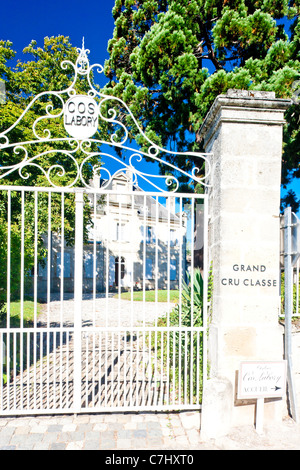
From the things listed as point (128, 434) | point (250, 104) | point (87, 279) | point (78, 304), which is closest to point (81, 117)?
point (250, 104)

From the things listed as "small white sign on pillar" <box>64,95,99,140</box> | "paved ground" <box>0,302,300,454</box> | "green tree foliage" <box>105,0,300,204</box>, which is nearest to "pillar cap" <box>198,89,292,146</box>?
"small white sign on pillar" <box>64,95,99,140</box>

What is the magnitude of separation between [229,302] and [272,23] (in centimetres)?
894

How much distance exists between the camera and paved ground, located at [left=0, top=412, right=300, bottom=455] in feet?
9.66

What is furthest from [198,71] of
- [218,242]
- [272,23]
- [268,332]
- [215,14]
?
[268,332]

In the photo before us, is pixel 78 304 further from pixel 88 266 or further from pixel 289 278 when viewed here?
pixel 88 266

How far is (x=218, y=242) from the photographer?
3426 millimetres

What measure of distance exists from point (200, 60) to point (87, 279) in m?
13.9

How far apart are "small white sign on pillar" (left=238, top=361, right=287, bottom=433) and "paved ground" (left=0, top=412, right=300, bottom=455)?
255 mm

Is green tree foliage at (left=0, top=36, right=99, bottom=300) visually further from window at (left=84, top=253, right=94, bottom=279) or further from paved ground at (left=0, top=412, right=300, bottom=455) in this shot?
paved ground at (left=0, top=412, right=300, bottom=455)

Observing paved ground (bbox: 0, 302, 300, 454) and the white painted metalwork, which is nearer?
paved ground (bbox: 0, 302, 300, 454)

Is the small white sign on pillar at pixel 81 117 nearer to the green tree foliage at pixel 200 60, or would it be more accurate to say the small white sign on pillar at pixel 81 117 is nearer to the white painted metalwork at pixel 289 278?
the white painted metalwork at pixel 289 278

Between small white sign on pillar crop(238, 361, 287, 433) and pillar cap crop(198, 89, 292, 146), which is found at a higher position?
pillar cap crop(198, 89, 292, 146)

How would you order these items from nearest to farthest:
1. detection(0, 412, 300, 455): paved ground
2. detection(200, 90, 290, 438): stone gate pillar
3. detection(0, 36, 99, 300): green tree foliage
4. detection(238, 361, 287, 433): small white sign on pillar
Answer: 1. detection(0, 412, 300, 455): paved ground
2. detection(238, 361, 287, 433): small white sign on pillar
3. detection(200, 90, 290, 438): stone gate pillar
4. detection(0, 36, 99, 300): green tree foliage
